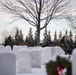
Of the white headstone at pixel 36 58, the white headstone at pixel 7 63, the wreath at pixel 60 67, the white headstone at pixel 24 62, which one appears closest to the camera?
the wreath at pixel 60 67

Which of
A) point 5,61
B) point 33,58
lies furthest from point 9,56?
point 33,58

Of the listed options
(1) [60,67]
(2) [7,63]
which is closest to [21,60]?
(2) [7,63]

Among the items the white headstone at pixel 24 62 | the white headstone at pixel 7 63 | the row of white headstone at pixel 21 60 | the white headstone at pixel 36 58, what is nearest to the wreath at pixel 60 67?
the row of white headstone at pixel 21 60

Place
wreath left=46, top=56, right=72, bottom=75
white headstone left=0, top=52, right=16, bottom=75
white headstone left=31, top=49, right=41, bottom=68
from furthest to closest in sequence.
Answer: white headstone left=31, top=49, right=41, bottom=68 < white headstone left=0, top=52, right=16, bottom=75 < wreath left=46, top=56, right=72, bottom=75

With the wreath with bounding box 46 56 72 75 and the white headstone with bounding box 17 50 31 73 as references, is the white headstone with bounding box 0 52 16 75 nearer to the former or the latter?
the wreath with bounding box 46 56 72 75

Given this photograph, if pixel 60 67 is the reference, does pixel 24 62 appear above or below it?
below

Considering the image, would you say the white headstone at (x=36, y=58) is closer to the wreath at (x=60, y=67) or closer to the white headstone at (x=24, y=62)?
the white headstone at (x=24, y=62)

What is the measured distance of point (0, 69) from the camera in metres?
8.33

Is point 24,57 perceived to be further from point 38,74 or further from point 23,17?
point 23,17

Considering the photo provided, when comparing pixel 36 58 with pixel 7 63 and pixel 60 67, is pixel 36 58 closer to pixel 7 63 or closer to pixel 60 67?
pixel 7 63

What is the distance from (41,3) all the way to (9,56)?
19000 millimetres

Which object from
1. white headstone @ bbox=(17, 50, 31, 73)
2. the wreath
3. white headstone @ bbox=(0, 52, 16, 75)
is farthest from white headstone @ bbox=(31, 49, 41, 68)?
the wreath

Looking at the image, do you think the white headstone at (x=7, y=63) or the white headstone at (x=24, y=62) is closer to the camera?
the white headstone at (x=7, y=63)

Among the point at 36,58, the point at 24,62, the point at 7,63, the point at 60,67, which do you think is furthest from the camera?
the point at 36,58
